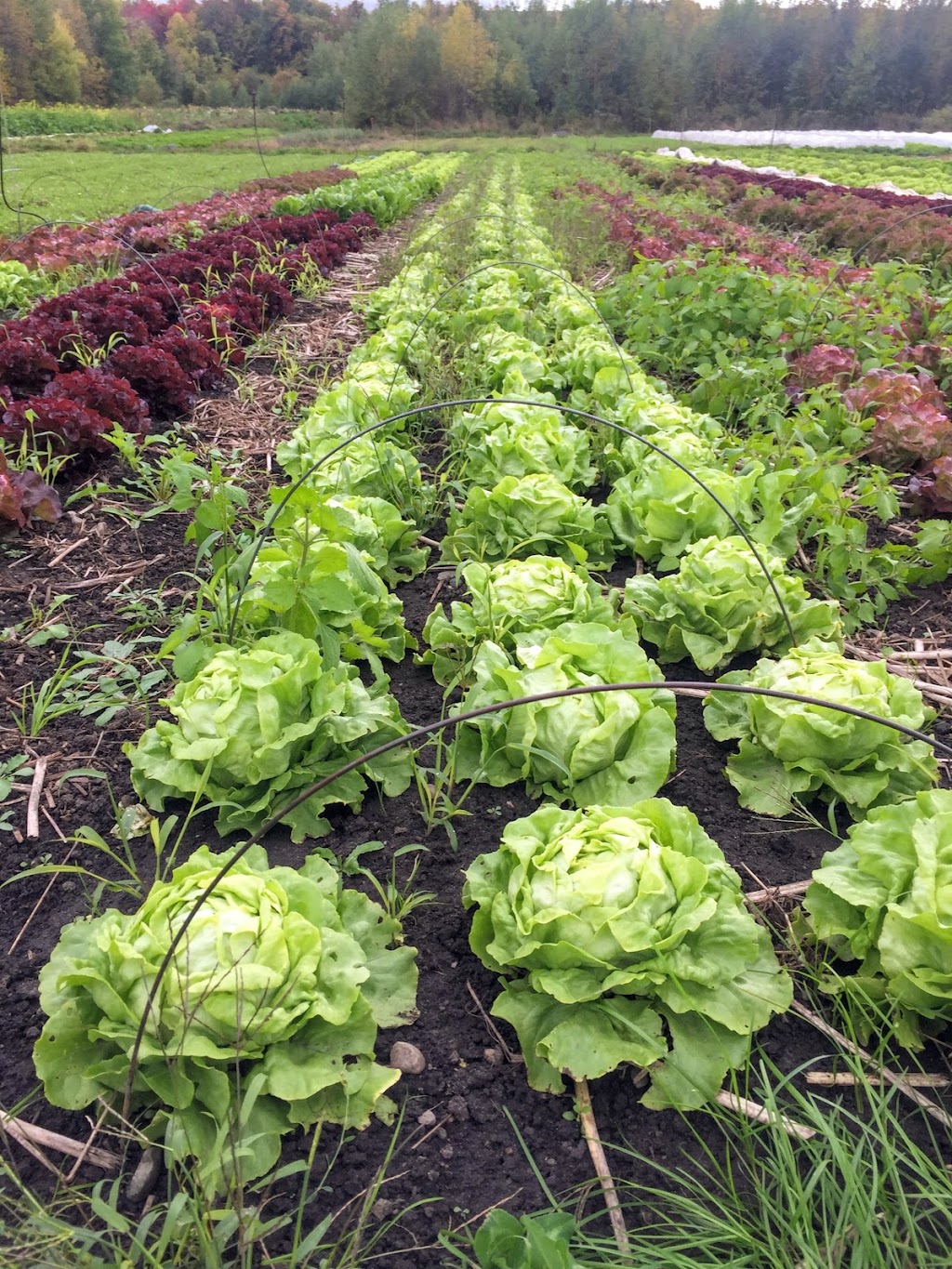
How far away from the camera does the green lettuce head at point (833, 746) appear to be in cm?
251

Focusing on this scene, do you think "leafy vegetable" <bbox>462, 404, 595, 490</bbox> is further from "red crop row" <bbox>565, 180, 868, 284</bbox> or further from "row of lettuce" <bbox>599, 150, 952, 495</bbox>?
"red crop row" <bbox>565, 180, 868, 284</bbox>

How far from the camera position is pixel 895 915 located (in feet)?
6.07

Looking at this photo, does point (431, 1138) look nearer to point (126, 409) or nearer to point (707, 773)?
point (707, 773)

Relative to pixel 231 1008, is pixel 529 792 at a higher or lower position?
lower

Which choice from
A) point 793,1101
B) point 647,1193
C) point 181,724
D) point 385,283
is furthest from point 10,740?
point 385,283

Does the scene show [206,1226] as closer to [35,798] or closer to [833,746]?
[35,798]

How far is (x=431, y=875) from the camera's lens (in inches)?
95.5

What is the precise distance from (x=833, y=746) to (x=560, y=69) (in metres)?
91.4

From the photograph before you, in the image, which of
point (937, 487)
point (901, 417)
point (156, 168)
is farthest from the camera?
point (156, 168)

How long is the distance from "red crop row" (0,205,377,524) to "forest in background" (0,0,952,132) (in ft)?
214

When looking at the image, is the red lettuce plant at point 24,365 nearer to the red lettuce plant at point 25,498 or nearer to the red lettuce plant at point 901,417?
the red lettuce plant at point 25,498

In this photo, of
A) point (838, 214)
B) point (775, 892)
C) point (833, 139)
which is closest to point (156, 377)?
point (775, 892)

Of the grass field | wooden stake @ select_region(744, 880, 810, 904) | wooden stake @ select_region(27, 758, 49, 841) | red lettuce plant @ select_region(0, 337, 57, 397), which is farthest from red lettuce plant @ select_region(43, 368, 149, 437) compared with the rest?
the grass field

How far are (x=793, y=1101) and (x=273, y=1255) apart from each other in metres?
1.20
